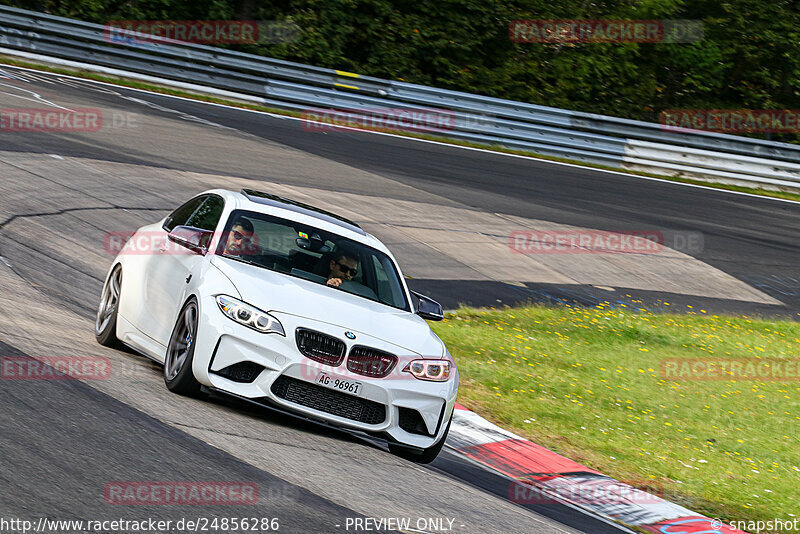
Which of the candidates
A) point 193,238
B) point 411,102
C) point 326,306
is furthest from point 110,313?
point 411,102

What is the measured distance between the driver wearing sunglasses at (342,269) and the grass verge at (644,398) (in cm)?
214

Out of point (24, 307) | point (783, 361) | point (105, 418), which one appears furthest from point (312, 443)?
point (783, 361)

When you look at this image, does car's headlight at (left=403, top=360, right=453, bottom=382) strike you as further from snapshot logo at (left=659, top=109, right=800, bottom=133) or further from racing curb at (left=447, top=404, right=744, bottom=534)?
snapshot logo at (left=659, top=109, right=800, bottom=133)

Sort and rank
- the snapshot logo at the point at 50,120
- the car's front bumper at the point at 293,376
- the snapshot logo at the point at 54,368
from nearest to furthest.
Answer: the snapshot logo at the point at 54,368 → the car's front bumper at the point at 293,376 → the snapshot logo at the point at 50,120

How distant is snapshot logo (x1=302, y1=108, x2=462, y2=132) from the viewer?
27.0 metres

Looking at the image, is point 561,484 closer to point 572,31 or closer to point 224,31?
point 224,31

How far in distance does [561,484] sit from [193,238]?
11.1 ft

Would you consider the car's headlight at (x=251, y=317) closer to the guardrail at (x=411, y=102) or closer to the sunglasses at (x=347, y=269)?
the sunglasses at (x=347, y=269)

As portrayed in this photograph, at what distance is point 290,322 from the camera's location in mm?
6906

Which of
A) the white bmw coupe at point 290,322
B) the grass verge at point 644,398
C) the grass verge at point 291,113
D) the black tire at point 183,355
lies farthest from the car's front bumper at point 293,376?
the grass verge at point 291,113

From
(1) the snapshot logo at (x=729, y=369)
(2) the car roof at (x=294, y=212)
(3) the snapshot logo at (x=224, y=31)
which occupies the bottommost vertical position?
(1) the snapshot logo at (x=729, y=369)

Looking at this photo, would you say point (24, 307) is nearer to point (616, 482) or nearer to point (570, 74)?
point (616, 482)

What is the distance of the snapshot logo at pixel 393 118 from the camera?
88.6 ft

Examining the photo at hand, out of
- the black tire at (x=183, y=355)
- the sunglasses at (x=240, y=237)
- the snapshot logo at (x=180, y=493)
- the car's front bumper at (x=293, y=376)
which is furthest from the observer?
the sunglasses at (x=240, y=237)
